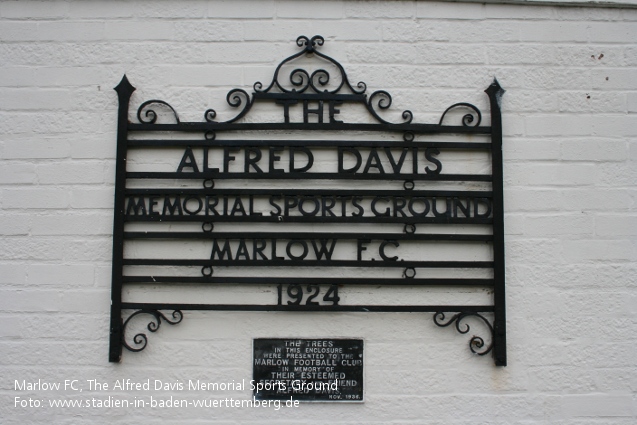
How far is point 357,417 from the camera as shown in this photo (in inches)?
100

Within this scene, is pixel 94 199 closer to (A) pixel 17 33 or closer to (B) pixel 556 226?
(A) pixel 17 33

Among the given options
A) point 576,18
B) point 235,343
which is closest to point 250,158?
point 235,343

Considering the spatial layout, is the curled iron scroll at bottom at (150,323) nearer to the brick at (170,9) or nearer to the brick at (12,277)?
the brick at (12,277)

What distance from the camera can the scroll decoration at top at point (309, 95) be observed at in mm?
2668

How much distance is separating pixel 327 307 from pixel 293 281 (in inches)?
8.3

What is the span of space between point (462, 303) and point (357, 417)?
0.77 m

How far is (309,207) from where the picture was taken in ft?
8.62

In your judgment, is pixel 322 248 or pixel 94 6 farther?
pixel 94 6

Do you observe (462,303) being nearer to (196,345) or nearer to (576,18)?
(196,345)

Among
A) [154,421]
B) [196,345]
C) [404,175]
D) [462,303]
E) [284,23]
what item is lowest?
[154,421]

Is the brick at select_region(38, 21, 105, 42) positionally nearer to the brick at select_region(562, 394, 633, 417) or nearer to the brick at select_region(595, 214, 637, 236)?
the brick at select_region(595, 214, 637, 236)

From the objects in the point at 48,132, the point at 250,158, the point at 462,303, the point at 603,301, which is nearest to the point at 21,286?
the point at 48,132

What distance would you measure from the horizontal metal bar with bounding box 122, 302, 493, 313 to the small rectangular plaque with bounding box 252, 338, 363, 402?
0.16m

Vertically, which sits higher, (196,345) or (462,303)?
(462,303)
